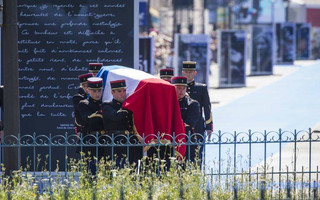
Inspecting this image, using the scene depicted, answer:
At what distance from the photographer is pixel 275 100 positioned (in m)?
28.2

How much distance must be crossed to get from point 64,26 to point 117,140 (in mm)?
2914

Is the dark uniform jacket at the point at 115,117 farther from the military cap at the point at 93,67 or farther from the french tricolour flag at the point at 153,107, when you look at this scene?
the military cap at the point at 93,67

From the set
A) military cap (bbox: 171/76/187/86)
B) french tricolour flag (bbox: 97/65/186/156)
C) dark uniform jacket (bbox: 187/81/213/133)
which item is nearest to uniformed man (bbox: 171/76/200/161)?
military cap (bbox: 171/76/187/86)

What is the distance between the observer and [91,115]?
10883 mm

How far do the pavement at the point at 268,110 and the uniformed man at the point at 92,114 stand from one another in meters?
2.54

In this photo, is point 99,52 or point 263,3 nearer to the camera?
point 99,52

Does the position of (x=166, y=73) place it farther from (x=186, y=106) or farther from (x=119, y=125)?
(x=119, y=125)

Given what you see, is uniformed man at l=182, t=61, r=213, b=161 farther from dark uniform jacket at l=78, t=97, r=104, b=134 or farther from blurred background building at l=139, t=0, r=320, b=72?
blurred background building at l=139, t=0, r=320, b=72

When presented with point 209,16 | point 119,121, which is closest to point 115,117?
point 119,121

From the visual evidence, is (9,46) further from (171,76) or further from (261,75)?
(261,75)

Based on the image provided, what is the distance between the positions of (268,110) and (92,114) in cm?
1456

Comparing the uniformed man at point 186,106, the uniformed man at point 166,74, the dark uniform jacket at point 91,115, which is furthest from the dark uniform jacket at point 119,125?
the uniformed man at point 166,74

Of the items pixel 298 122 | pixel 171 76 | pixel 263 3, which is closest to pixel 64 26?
pixel 171 76

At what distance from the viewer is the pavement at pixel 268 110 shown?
52.5ft
